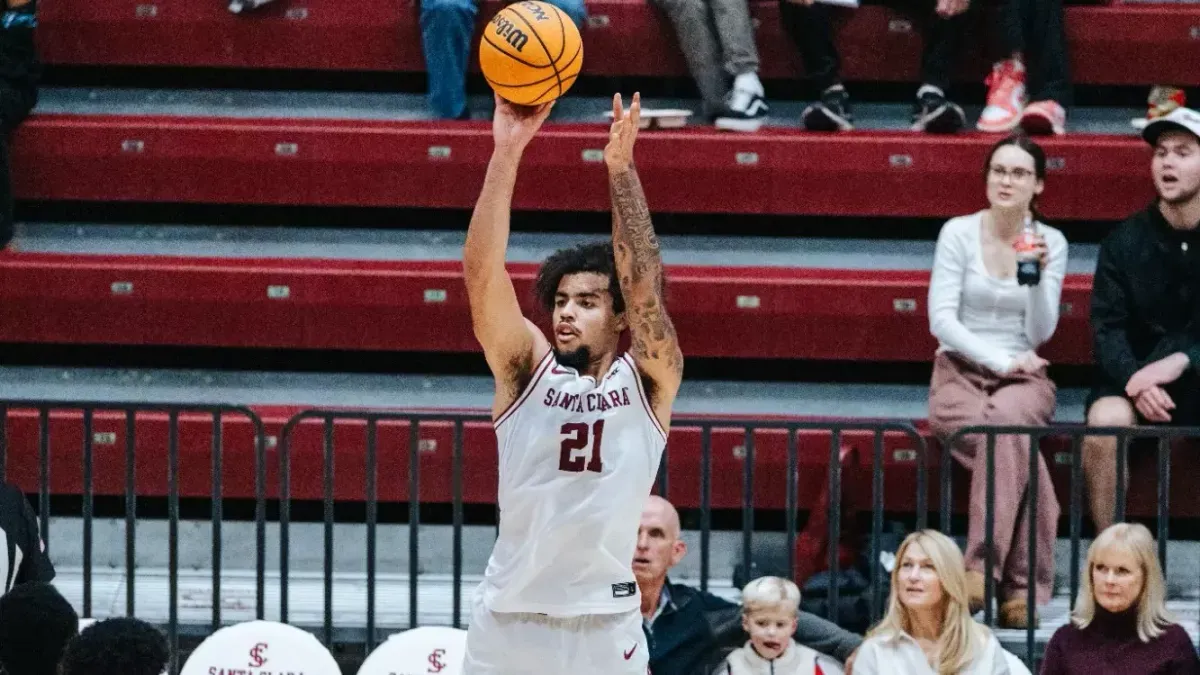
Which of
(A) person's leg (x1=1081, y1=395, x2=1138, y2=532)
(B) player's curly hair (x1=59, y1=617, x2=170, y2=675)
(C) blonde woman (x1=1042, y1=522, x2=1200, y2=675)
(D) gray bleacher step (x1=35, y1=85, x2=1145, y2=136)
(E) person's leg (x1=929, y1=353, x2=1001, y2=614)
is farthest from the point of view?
(D) gray bleacher step (x1=35, y1=85, x2=1145, y2=136)

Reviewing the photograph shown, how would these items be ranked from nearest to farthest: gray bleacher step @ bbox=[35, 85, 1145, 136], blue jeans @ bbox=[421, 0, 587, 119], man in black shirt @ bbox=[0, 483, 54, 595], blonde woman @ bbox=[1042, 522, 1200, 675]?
man in black shirt @ bbox=[0, 483, 54, 595]
blonde woman @ bbox=[1042, 522, 1200, 675]
blue jeans @ bbox=[421, 0, 587, 119]
gray bleacher step @ bbox=[35, 85, 1145, 136]

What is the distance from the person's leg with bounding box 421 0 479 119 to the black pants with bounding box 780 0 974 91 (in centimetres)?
146

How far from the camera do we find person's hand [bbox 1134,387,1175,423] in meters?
6.80

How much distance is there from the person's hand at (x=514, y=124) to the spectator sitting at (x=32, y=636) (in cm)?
133

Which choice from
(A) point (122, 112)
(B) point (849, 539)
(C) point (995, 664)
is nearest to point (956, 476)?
(B) point (849, 539)

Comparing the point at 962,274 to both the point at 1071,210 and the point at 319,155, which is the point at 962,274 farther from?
the point at 319,155

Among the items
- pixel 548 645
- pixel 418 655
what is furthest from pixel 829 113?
pixel 548 645

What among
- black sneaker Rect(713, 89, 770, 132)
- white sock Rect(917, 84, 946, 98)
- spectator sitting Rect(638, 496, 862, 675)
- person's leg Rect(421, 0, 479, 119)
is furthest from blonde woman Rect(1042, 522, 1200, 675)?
person's leg Rect(421, 0, 479, 119)

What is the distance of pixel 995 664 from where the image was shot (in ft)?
19.3

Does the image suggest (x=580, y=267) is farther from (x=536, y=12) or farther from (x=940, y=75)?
(x=940, y=75)

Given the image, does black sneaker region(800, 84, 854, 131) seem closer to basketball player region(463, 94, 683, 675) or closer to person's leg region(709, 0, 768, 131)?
person's leg region(709, 0, 768, 131)

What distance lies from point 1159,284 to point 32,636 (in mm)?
4893

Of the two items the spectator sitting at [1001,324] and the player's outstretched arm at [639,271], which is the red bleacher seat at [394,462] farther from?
the player's outstretched arm at [639,271]

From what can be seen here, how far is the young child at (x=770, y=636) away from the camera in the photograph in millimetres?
5984
